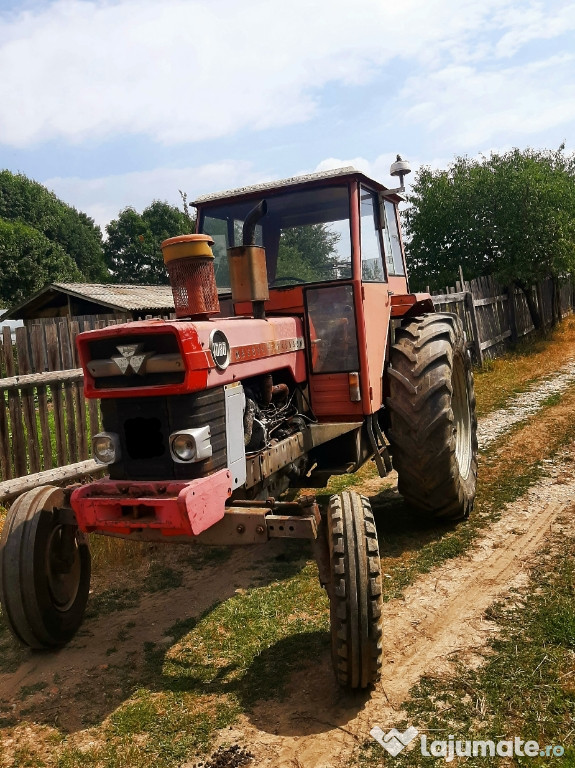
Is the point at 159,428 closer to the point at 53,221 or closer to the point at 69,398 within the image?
the point at 69,398

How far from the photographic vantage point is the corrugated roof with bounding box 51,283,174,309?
16.9 metres

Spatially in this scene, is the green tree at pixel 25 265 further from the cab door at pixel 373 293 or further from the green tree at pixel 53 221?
the cab door at pixel 373 293

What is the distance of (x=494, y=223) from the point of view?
15.3 metres

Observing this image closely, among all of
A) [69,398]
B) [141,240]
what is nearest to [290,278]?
[69,398]

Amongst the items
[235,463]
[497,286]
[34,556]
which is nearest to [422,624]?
[235,463]

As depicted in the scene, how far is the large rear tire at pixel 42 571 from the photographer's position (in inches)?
135

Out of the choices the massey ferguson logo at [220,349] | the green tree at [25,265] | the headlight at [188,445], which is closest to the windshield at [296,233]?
the massey ferguson logo at [220,349]

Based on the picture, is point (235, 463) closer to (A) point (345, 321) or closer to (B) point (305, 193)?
(A) point (345, 321)

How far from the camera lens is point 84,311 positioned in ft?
62.8

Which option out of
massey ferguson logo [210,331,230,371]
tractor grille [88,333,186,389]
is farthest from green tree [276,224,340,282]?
tractor grille [88,333,186,389]

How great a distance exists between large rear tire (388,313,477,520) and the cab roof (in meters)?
1.25

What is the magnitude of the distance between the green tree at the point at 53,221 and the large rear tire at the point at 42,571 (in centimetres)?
4218

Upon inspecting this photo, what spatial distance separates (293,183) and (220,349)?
180 cm

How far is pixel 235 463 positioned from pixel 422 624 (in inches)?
53.0
